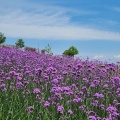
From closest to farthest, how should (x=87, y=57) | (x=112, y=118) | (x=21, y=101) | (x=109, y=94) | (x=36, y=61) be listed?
(x=112, y=118) < (x=21, y=101) < (x=109, y=94) < (x=36, y=61) < (x=87, y=57)

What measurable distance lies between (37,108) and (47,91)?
3.64ft

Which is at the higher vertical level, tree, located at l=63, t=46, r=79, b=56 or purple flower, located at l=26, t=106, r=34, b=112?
tree, located at l=63, t=46, r=79, b=56

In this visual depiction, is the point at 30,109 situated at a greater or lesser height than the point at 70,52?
lesser

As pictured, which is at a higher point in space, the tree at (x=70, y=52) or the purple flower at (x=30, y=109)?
the tree at (x=70, y=52)

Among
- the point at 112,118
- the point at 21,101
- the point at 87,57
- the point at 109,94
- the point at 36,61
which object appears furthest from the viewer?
the point at 87,57

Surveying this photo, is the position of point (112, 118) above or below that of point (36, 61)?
below

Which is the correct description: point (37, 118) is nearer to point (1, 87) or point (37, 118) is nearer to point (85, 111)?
point (85, 111)

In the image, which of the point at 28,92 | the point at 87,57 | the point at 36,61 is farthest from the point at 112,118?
the point at 87,57

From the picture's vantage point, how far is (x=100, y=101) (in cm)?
698

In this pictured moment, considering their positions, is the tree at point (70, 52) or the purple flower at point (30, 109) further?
the tree at point (70, 52)

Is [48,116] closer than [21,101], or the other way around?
[48,116]

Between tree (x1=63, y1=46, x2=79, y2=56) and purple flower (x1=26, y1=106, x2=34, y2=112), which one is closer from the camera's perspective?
purple flower (x1=26, y1=106, x2=34, y2=112)

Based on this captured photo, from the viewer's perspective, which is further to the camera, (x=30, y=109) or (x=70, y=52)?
(x=70, y=52)

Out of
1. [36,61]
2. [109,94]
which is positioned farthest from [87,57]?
[109,94]
